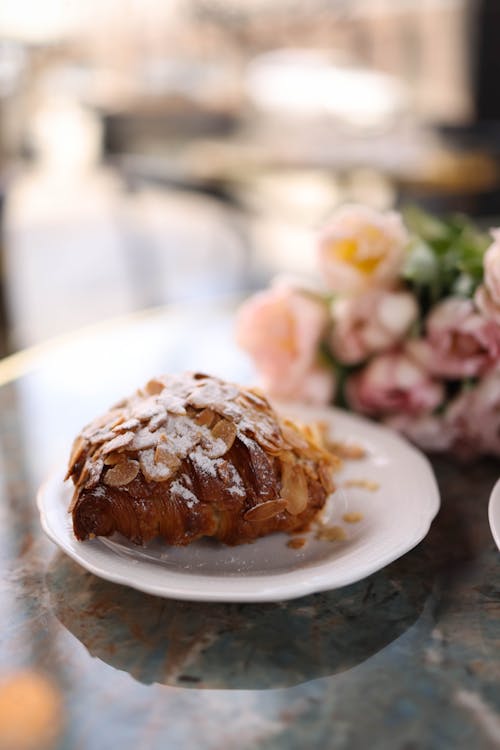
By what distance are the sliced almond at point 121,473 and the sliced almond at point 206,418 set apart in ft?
0.20

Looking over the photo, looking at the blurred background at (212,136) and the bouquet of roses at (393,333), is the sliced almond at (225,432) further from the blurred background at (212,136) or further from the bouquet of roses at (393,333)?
the blurred background at (212,136)

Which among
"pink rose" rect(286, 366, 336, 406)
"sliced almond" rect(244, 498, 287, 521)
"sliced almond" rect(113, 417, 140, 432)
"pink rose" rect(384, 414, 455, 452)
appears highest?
"sliced almond" rect(113, 417, 140, 432)

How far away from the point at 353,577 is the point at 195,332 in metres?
0.68

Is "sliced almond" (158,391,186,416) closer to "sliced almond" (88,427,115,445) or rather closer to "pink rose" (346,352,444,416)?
"sliced almond" (88,427,115,445)

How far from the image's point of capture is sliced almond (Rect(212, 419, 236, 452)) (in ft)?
2.13

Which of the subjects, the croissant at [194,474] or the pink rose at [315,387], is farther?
the pink rose at [315,387]

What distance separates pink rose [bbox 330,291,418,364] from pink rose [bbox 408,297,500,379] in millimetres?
28

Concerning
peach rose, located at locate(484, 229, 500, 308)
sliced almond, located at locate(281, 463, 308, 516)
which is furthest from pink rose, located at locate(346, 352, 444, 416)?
sliced almond, located at locate(281, 463, 308, 516)

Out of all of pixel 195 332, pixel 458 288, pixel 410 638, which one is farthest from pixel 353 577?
pixel 195 332

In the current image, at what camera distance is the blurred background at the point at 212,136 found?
127 inches

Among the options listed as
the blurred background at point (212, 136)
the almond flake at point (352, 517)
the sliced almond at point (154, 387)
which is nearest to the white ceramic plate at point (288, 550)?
the almond flake at point (352, 517)

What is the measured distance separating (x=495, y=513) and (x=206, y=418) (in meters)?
0.24

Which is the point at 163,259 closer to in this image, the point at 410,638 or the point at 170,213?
the point at 170,213

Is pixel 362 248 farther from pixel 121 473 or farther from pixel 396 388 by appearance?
pixel 121 473
